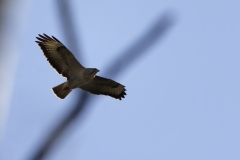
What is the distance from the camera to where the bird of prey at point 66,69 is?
8.52 m

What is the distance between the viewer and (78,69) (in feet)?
28.6

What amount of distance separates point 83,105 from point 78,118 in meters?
0.18

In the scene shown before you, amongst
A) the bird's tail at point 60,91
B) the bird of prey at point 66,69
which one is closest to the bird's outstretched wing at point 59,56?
the bird of prey at point 66,69

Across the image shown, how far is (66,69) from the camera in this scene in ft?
29.2

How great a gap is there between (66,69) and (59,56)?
32 cm

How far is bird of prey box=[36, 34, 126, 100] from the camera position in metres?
8.52

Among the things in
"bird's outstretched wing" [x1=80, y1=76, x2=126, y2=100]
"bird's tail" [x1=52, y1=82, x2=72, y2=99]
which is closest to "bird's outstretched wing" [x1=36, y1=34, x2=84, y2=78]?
"bird's tail" [x1=52, y1=82, x2=72, y2=99]

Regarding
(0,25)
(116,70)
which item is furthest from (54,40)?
(0,25)

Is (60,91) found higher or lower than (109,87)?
lower

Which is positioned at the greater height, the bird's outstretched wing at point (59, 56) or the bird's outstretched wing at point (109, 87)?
the bird's outstretched wing at point (109, 87)

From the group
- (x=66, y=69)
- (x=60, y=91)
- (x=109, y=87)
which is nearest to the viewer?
(x=60, y=91)

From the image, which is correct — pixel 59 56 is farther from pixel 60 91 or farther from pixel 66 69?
pixel 60 91

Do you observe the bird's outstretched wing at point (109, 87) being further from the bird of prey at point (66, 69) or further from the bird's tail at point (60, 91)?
the bird's tail at point (60, 91)

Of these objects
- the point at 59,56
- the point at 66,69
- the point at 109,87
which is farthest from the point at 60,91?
the point at 109,87
